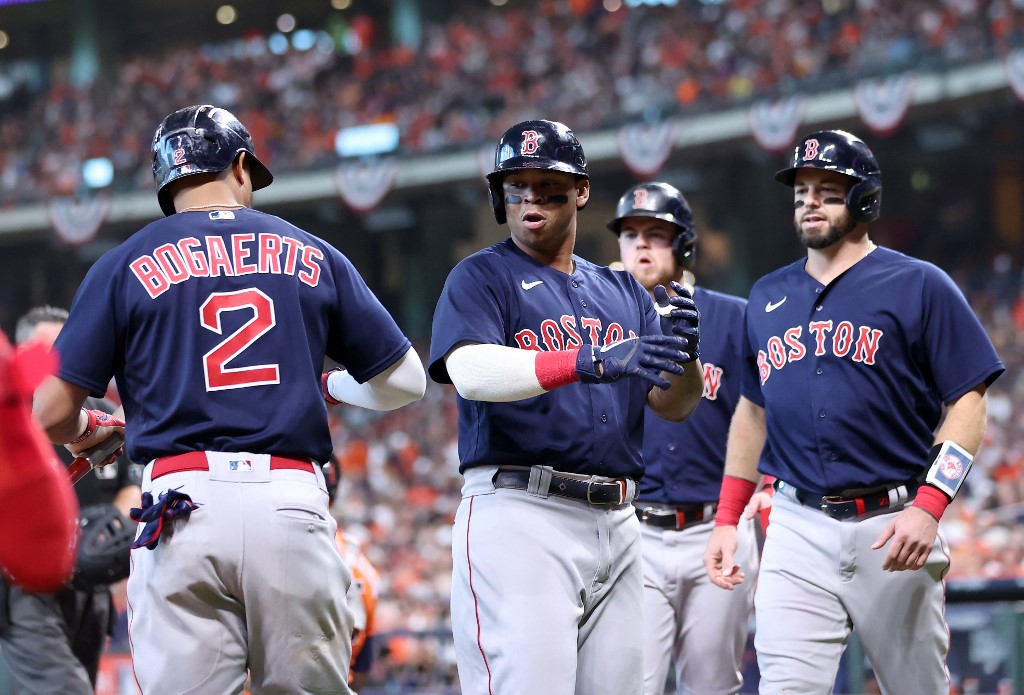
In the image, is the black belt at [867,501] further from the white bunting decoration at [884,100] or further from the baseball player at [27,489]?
the white bunting decoration at [884,100]

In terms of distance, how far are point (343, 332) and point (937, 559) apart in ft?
6.44

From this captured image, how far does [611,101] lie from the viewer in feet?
69.2

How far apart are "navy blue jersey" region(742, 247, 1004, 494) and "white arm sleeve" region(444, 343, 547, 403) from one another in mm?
1284

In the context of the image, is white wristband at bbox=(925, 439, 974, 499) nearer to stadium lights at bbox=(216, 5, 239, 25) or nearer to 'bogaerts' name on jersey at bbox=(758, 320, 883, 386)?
'bogaerts' name on jersey at bbox=(758, 320, 883, 386)

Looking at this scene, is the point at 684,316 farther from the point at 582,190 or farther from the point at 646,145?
the point at 646,145

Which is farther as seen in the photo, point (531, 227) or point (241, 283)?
point (531, 227)

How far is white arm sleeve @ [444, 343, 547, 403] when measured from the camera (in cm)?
303

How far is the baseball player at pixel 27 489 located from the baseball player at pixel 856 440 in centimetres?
269

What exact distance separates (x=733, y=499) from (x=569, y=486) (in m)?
1.24

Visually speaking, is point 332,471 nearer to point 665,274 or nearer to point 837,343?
point 665,274

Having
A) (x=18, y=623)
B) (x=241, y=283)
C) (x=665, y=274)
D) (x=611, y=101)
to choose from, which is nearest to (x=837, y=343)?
(x=665, y=274)

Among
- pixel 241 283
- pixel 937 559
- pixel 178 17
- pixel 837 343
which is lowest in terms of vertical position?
pixel 937 559

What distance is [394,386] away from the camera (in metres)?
3.24

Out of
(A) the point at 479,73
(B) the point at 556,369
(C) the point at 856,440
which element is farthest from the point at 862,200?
(A) the point at 479,73
